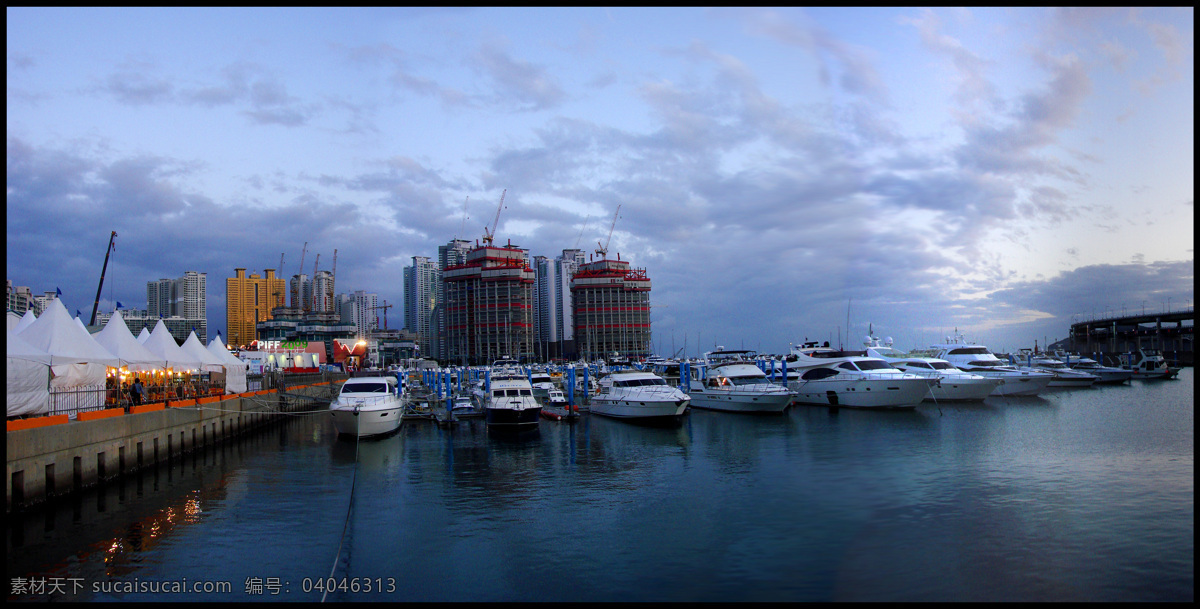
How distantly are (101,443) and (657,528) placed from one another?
60.4ft

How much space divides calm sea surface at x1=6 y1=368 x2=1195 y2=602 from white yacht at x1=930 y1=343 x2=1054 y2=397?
839 inches

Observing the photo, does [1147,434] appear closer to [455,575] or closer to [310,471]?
[455,575]

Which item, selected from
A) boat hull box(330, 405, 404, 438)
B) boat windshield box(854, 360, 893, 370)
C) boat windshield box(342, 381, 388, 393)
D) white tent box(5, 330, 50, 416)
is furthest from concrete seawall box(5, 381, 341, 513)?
boat windshield box(854, 360, 893, 370)

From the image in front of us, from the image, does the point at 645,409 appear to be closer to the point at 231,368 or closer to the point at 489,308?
the point at 231,368

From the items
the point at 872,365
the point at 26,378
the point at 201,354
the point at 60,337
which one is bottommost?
the point at 872,365

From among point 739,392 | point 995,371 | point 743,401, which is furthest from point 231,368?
point 995,371

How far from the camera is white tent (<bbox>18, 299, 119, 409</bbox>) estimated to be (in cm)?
2102

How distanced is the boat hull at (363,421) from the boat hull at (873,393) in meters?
25.9

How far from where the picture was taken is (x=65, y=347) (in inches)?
845

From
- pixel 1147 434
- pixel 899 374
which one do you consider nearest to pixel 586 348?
pixel 899 374

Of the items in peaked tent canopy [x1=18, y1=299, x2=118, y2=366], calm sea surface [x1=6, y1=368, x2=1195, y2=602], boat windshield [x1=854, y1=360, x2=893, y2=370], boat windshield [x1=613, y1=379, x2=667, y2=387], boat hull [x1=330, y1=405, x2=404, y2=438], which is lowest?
calm sea surface [x1=6, y1=368, x2=1195, y2=602]

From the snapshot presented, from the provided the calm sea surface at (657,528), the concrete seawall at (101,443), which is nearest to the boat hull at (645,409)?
the calm sea surface at (657,528)

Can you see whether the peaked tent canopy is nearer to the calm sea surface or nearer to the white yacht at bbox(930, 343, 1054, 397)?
the calm sea surface

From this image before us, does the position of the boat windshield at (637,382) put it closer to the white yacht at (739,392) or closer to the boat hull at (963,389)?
the white yacht at (739,392)
